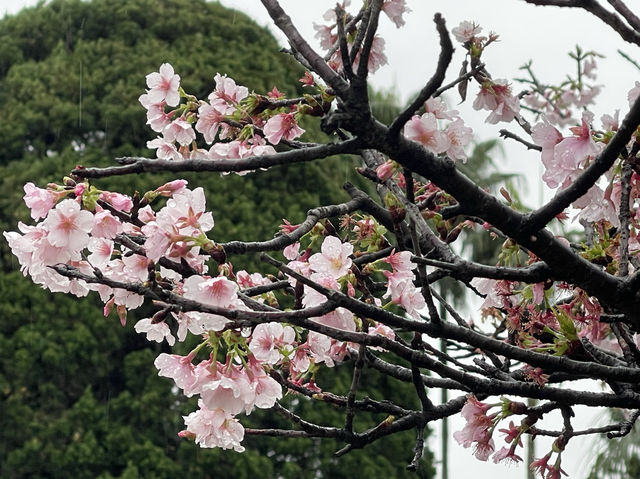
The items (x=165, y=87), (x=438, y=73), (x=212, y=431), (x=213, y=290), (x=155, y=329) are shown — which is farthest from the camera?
(x=165, y=87)

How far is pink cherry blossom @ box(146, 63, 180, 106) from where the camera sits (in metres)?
2.20

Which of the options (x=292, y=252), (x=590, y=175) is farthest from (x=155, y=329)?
(x=590, y=175)

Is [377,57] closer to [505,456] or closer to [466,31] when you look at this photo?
[466,31]

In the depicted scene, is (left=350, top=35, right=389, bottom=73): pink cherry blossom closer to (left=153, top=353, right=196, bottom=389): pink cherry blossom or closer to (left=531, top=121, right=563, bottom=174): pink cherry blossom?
(left=531, top=121, right=563, bottom=174): pink cherry blossom

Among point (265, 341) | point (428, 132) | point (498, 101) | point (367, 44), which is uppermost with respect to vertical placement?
point (498, 101)

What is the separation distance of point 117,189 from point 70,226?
596 centimetres

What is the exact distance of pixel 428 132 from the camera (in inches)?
62.7

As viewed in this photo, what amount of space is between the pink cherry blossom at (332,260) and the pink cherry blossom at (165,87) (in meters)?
0.86

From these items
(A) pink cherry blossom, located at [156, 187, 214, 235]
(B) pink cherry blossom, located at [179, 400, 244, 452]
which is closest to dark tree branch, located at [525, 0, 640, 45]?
(A) pink cherry blossom, located at [156, 187, 214, 235]

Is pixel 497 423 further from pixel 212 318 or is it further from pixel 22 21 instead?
pixel 22 21

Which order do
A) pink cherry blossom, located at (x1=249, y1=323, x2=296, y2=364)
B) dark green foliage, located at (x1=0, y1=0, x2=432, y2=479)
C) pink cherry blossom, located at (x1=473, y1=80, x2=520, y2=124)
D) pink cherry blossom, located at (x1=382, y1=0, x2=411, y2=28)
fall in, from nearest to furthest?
pink cherry blossom, located at (x1=249, y1=323, x2=296, y2=364), pink cherry blossom, located at (x1=473, y1=80, x2=520, y2=124), pink cherry blossom, located at (x1=382, y1=0, x2=411, y2=28), dark green foliage, located at (x1=0, y1=0, x2=432, y2=479)

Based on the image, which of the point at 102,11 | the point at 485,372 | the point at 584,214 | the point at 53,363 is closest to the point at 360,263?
the point at 485,372

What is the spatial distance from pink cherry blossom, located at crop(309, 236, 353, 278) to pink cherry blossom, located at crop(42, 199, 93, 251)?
15.9 inches

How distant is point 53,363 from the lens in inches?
275
